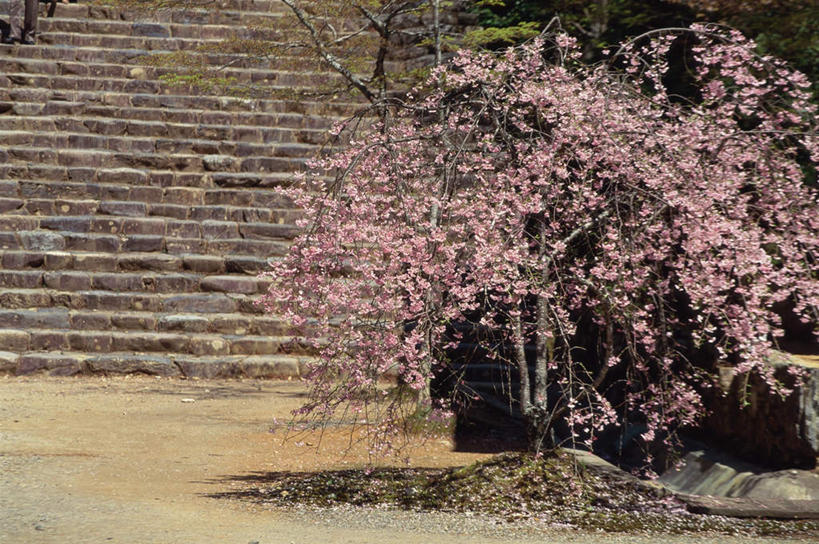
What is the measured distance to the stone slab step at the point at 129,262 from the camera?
12203 mm

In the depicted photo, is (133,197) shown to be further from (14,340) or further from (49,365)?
(49,365)

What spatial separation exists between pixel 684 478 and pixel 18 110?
1139 cm

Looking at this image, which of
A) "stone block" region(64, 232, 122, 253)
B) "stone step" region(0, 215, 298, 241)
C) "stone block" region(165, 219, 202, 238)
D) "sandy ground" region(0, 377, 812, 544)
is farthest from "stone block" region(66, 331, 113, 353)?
"stone block" region(165, 219, 202, 238)

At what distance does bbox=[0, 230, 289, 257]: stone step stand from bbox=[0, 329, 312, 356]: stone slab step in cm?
145

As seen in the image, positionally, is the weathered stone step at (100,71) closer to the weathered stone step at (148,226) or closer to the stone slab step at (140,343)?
the weathered stone step at (148,226)

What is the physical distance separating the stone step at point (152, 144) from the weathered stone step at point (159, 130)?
14mm

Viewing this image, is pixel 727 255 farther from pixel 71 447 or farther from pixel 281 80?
pixel 281 80

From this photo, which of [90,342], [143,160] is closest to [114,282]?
[90,342]

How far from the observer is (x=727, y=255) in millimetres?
5824

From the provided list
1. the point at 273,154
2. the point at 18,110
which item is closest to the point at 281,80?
the point at 273,154

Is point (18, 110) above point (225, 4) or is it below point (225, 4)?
below

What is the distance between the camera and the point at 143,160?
13.9 m

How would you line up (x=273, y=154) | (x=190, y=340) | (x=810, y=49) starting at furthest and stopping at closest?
(x=273, y=154)
(x=190, y=340)
(x=810, y=49)

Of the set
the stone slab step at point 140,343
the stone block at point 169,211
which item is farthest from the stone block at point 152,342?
the stone block at point 169,211
